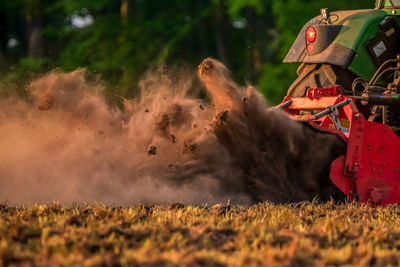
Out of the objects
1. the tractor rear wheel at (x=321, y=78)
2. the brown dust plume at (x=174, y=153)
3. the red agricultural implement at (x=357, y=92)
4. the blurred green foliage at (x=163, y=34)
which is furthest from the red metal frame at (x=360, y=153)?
the blurred green foliage at (x=163, y=34)

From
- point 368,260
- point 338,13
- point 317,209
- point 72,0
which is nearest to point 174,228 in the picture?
point 368,260

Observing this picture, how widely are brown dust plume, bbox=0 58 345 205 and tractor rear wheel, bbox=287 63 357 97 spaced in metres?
0.92

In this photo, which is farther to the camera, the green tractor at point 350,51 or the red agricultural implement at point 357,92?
the green tractor at point 350,51

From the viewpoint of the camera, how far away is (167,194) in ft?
21.3

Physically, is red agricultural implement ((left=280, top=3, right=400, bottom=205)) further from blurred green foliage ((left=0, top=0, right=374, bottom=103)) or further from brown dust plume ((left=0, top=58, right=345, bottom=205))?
blurred green foliage ((left=0, top=0, right=374, bottom=103))

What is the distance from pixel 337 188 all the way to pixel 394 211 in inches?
23.3

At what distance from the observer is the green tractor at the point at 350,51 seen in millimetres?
7395

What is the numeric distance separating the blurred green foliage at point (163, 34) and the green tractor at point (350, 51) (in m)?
10.8

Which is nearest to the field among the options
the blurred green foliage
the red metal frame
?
the red metal frame

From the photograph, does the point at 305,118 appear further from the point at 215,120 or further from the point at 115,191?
the point at 115,191

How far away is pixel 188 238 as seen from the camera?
425 cm

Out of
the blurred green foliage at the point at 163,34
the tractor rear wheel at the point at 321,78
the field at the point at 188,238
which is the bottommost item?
the field at the point at 188,238

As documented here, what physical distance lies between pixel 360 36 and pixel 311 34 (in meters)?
0.44

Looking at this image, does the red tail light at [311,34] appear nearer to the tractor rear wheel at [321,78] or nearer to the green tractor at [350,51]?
the green tractor at [350,51]
